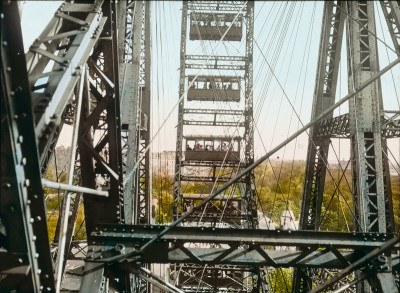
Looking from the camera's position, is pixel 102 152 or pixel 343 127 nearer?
pixel 102 152

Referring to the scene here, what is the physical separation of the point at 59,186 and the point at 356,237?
2927mm

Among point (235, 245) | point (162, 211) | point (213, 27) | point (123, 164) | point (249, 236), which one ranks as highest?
point (213, 27)

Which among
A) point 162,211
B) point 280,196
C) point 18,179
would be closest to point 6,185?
point 18,179

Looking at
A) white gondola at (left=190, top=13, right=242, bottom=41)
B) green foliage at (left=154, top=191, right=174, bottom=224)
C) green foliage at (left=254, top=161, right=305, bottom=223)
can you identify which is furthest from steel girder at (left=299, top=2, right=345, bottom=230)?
green foliage at (left=254, top=161, right=305, bottom=223)

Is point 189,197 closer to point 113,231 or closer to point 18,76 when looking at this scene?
point 113,231

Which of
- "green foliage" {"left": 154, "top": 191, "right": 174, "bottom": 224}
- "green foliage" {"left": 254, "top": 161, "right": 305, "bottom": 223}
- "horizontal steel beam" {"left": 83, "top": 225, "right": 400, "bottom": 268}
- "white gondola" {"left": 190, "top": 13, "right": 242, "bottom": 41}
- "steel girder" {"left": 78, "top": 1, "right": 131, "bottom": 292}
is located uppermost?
"white gondola" {"left": 190, "top": 13, "right": 242, "bottom": 41}

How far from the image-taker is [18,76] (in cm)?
172

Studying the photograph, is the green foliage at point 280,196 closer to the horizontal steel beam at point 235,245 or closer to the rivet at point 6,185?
the horizontal steel beam at point 235,245

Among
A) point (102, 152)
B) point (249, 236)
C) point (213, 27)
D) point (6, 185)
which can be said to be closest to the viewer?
point (6, 185)

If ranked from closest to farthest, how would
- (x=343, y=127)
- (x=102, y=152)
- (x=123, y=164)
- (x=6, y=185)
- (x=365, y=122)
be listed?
(x=6, y=185)
(x=102, y=152)
(x=123, y=164)
(x=365, y=122)
(x=343, y=127)

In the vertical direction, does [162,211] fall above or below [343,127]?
below

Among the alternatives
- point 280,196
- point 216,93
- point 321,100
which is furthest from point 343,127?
point 280,196

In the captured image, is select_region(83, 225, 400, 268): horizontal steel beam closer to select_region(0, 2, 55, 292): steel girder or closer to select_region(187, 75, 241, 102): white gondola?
select_region(0, 2, 55, 292): steel girder

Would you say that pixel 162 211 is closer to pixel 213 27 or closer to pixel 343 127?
pixel 343 127
